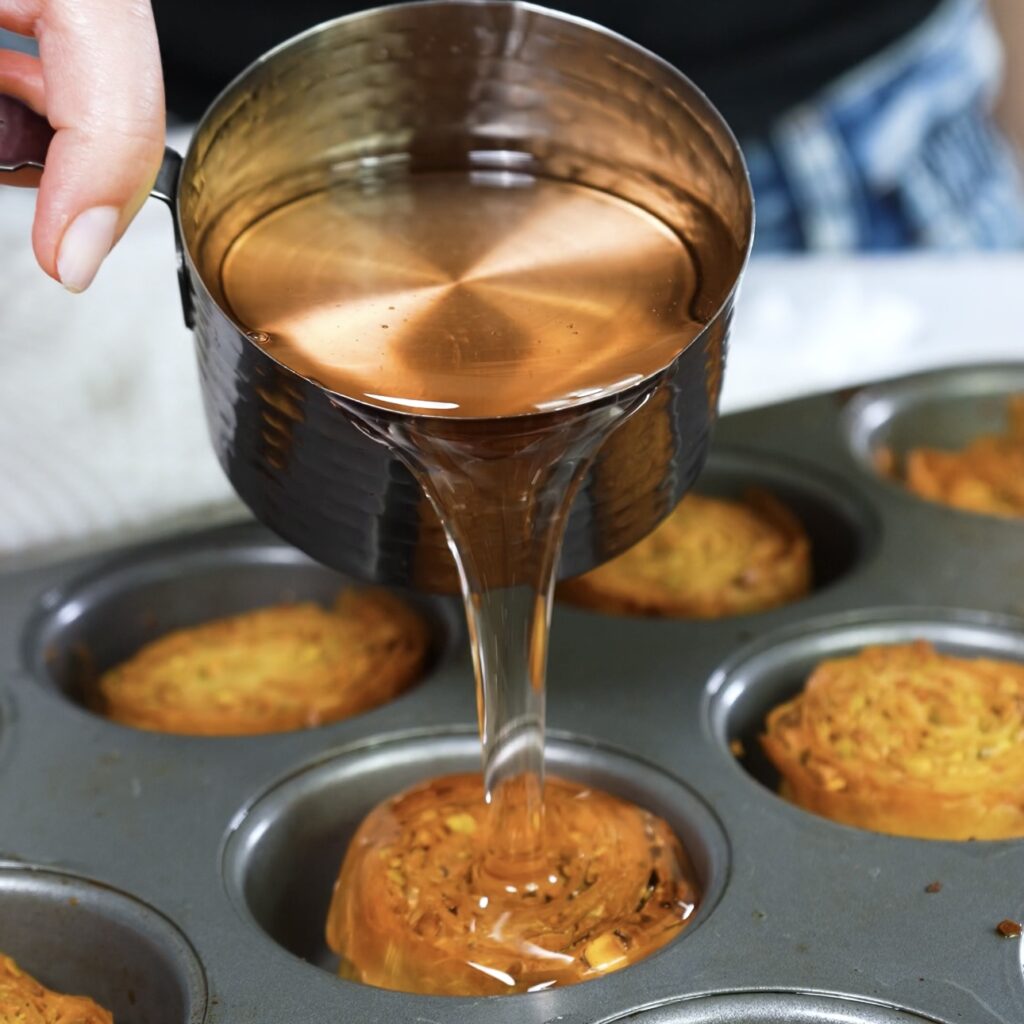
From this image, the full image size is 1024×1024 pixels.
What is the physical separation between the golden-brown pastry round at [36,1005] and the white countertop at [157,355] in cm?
66

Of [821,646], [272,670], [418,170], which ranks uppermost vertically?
[418,170]

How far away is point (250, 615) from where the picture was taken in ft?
5.29

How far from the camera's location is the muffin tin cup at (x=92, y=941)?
3.61ft

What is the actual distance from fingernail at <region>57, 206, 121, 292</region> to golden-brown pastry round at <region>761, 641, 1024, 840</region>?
28.9 inches

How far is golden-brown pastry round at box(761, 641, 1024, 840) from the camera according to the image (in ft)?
4.09

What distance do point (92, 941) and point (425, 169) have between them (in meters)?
0.64

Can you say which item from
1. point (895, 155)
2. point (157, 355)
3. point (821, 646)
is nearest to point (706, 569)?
point (821, 646)

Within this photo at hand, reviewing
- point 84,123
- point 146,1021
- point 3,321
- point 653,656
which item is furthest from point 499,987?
point 3,321

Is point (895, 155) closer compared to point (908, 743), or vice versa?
point (908, 743)

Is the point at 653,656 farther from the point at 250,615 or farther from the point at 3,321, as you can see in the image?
the point at 3,321

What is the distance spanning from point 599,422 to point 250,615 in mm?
775

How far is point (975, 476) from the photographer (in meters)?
1.86

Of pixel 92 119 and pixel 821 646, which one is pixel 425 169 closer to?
pixel 92 119

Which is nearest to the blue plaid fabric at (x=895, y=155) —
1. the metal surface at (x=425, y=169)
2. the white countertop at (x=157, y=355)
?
the white countertop at (x=157, y=355)
